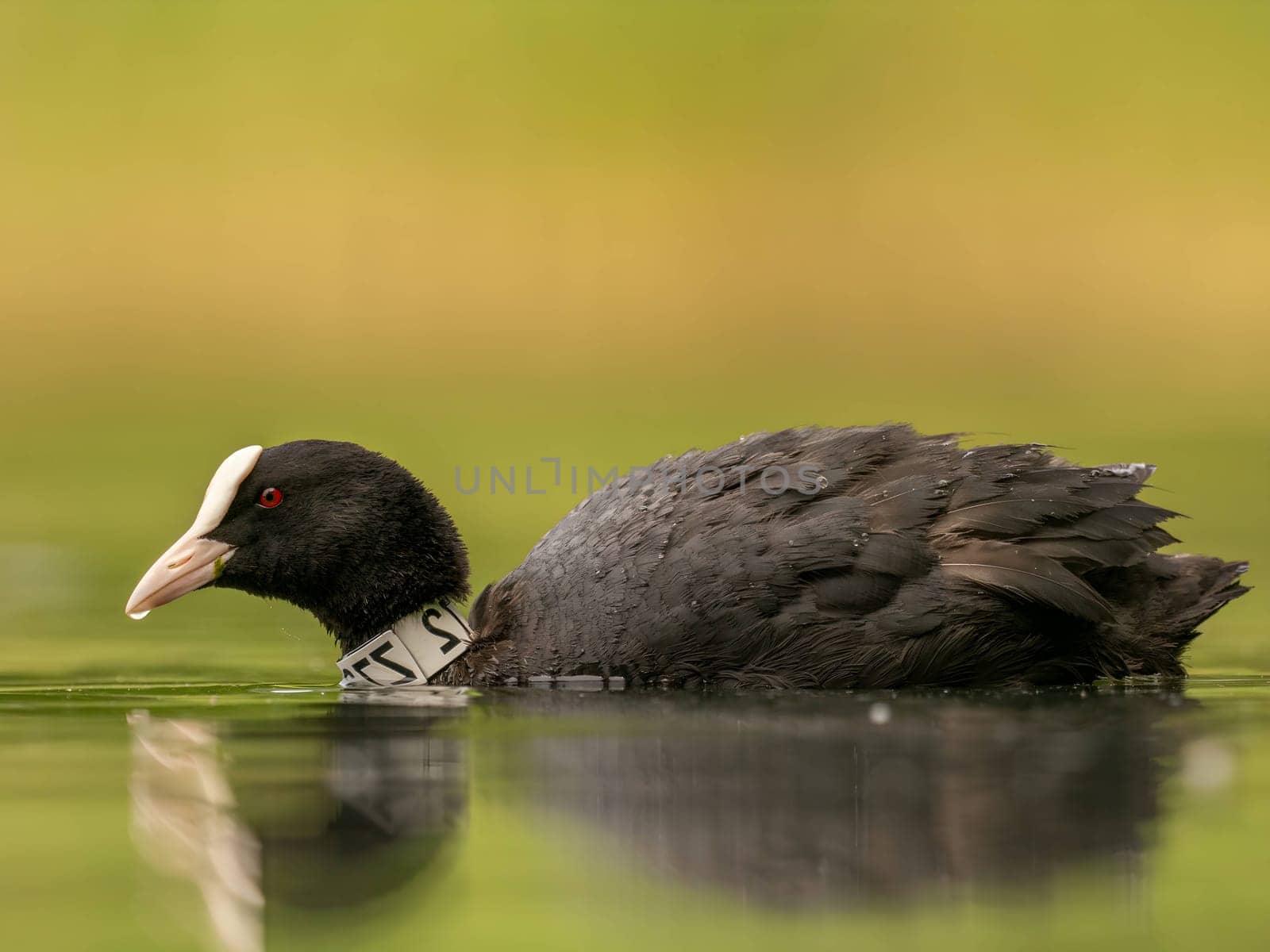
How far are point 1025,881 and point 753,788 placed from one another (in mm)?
1410

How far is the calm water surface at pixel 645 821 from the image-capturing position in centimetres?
481

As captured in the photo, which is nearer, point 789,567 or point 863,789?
point 863,789

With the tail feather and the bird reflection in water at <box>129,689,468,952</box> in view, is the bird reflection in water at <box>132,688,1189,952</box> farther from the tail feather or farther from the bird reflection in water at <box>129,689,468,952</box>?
the tail feather

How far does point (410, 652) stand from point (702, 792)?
12.2 feet

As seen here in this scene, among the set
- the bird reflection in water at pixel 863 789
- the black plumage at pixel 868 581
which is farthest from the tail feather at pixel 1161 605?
the bird reflection in water at pixel 863 789

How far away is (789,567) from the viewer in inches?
349

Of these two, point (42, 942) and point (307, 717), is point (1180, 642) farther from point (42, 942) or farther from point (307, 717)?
point (42, 942)

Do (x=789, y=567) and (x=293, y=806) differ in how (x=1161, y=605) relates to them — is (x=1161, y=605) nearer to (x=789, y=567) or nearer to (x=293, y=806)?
(x=789, y=567)

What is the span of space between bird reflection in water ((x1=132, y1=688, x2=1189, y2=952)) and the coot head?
1226mm

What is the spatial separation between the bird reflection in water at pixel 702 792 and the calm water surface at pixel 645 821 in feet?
0.05

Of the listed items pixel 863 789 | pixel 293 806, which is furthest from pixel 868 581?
pixel 293 806

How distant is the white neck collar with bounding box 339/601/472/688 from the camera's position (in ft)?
31.7

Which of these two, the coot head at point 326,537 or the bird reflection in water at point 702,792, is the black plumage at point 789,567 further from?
the bird reflection in water at point 702,792

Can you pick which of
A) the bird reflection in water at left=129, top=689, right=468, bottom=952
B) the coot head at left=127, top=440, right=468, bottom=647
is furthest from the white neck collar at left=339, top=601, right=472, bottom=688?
the bird reflection in water at left=129, top=689, right=468, bottom=952
